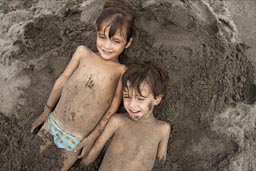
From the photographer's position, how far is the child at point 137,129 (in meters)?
2.46

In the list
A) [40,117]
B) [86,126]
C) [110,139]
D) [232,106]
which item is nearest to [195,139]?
[232,106]

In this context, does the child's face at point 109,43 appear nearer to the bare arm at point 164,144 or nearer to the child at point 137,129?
the child at point 137,129

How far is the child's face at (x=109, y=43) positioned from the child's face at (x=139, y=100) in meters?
0.32

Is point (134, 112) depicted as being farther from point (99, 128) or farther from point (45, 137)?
point (45, 137)

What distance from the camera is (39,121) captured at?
2.84 metres

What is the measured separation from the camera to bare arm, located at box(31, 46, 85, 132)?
109 inches

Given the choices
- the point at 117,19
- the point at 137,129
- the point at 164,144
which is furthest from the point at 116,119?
the point at 117,19

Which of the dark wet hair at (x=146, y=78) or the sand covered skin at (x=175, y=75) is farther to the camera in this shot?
the sand covered skin at (x=175, y=75)

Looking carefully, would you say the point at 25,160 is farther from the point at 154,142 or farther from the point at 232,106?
the point at 232,106

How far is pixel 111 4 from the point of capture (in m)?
2.74

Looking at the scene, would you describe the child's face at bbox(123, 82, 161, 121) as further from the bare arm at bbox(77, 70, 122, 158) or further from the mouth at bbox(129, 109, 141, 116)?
the bare arm at bbox(77, 70, 122, 158)

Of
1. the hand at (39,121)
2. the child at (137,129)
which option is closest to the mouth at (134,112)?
the child at (137,129)

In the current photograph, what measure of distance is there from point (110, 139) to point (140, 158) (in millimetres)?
335

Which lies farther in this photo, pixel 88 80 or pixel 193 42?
pixel 193 42
